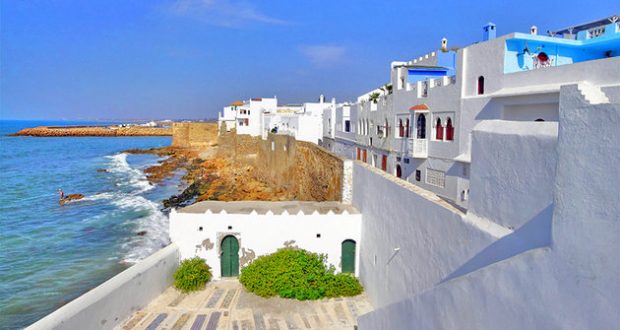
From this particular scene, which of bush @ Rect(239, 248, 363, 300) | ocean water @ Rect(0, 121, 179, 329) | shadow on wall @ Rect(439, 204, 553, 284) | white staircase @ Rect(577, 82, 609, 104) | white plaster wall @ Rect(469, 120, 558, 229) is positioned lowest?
ocean water @ Rect(0, 121, 179, 329)

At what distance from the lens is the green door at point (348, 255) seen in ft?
43.7

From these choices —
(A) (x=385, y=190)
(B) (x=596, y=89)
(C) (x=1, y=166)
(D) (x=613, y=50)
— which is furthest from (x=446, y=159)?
(C) (x=1, y=166)

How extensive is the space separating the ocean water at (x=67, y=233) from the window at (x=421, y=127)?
41.7 ft

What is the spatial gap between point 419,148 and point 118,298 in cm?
1022

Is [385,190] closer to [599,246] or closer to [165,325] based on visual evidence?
[165,325]

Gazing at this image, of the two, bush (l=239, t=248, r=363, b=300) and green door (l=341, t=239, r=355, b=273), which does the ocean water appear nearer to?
bush (l=239, t=248, r=363, b=300)

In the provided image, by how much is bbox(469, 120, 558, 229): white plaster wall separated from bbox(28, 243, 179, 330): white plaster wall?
299 inches

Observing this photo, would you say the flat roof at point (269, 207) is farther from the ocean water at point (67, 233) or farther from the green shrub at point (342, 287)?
the ocean water at point (67, 233)

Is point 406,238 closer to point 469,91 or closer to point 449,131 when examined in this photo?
point 469,91

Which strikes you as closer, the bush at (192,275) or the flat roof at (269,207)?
the bush at (192,275)

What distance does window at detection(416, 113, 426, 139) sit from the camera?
15117mm

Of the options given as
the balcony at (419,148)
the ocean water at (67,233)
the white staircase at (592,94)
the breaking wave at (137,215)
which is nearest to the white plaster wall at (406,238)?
the white staircase at (592,94)

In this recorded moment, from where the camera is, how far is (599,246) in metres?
2.78

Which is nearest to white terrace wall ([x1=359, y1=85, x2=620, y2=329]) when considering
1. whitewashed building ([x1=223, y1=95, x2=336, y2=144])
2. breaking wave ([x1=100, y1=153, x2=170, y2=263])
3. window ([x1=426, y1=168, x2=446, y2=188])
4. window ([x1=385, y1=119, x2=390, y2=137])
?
window ([x1=426, y1=168, x2=446, y2=188])
